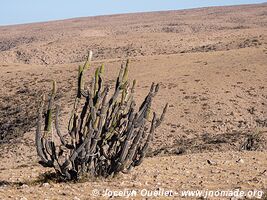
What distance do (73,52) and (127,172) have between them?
37.6 metres

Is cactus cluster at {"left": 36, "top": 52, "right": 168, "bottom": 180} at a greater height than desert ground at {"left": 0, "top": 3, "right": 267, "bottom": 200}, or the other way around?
cactus cluster at {"left": 36, "top": 52, "right": 168, "bottom": 180}

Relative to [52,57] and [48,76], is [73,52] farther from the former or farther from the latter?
[48,76]

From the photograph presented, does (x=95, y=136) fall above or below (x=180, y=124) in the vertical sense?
above

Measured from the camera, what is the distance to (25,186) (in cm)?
742

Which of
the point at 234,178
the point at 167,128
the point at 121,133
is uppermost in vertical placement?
the point at 121,133

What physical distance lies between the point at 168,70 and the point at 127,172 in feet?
54.7

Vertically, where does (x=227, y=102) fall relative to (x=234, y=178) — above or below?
below

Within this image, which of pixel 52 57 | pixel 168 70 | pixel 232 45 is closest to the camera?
pixel 168 70

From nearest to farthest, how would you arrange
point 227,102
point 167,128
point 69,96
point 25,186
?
point 25,186
point 167,128
point 227,102
point 69,96

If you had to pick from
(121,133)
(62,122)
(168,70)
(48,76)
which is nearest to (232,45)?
(168,70)

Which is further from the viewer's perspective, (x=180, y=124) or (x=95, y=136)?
(x=180, y=124)

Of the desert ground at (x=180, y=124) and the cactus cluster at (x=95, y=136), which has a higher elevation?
the cactus cluster at (x=95, y=136)

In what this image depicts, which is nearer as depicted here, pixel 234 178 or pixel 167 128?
pixel 234 178

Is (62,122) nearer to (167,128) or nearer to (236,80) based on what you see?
(167,128)
